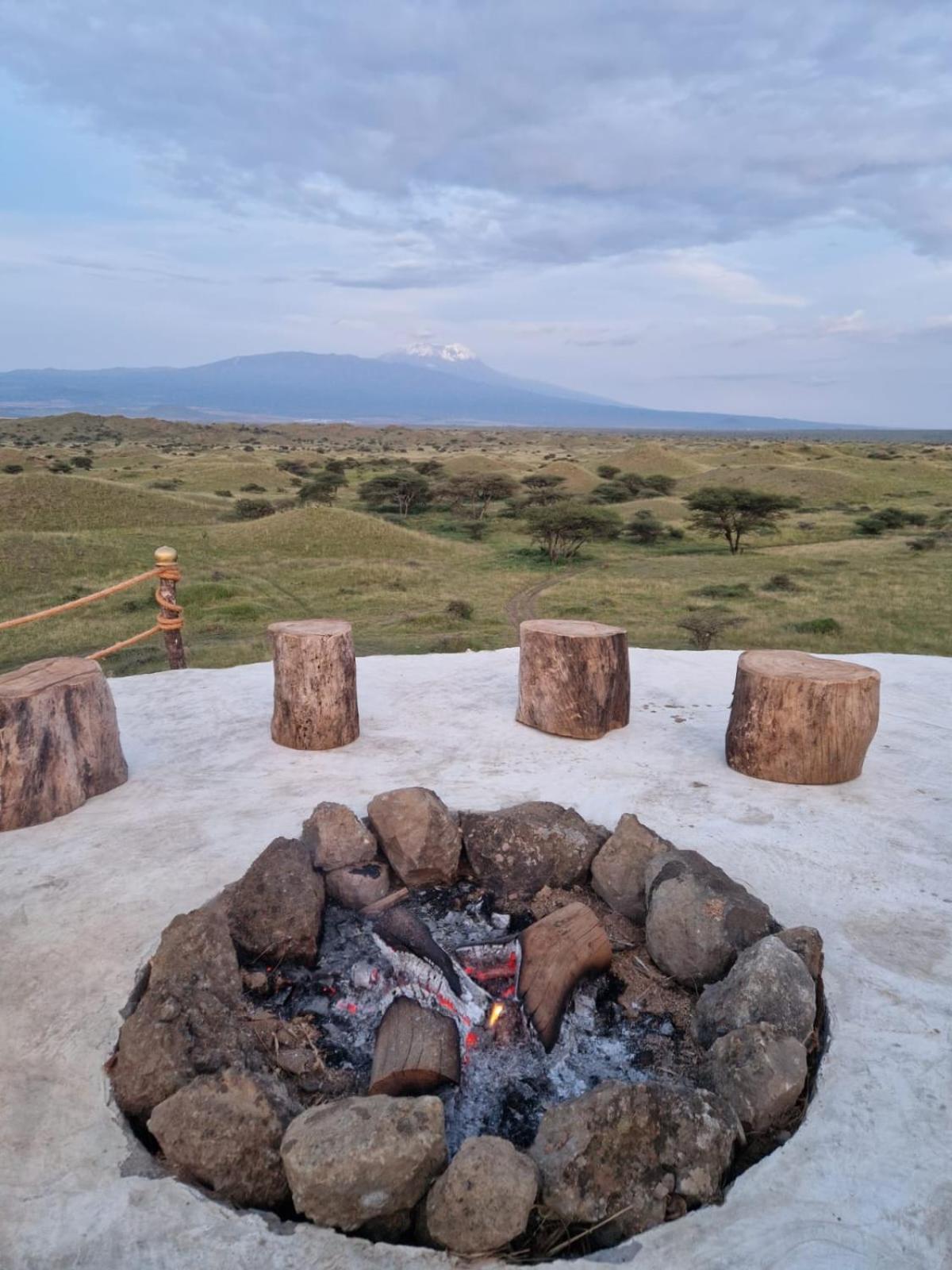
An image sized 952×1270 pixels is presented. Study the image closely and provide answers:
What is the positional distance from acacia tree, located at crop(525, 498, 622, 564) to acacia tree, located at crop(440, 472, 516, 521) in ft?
21.6

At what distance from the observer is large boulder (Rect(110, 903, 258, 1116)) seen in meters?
2.53

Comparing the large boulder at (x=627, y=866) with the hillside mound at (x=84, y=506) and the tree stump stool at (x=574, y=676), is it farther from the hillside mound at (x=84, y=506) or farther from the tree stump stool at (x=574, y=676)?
the hillside mound at (x=84, y=506)

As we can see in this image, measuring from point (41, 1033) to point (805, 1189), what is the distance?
2.39m

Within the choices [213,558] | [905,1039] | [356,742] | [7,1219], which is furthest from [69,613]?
[905,1039]

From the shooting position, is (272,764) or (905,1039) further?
(272,764)

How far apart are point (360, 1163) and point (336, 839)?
1685 mm

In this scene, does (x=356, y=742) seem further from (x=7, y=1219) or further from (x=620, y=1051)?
(x=7, y=1219)

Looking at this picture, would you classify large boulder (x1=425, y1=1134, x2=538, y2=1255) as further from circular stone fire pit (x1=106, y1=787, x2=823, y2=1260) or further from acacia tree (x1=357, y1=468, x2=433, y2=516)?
acacia tree (x1=357, y1=468, x2=433, y2=516)

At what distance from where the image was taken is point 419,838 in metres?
3.77

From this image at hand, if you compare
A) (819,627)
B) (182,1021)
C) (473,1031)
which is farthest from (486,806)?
(819,627)

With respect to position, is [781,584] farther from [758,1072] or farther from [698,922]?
[758,1072]

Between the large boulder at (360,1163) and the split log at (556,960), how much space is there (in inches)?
29.9

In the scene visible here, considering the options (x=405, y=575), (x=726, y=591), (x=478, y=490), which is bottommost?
(x=405, y=575)

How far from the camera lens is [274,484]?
105ft
